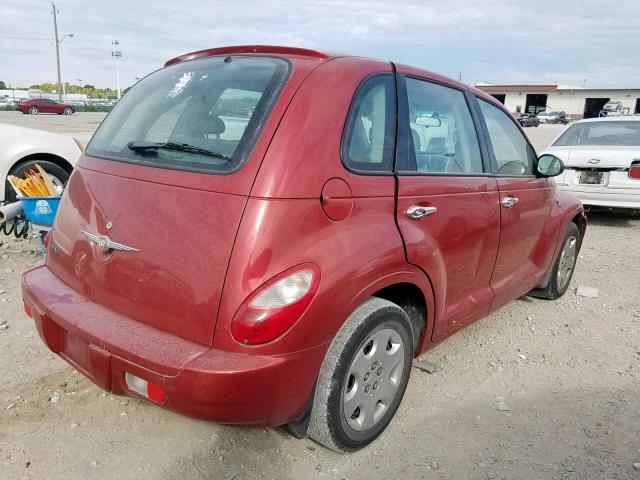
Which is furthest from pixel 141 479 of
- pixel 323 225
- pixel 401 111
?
pixel 401 111

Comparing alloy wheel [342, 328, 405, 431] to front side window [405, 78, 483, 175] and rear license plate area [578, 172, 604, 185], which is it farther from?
rear license plate area [578, 172, 604, 185]

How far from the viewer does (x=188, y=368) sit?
1.83 metres

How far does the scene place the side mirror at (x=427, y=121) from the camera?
267 cm

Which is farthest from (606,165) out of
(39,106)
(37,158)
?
(39,106)

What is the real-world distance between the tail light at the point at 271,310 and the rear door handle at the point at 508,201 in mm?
1783

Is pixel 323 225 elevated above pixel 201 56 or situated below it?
below

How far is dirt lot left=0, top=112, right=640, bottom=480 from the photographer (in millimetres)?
2338

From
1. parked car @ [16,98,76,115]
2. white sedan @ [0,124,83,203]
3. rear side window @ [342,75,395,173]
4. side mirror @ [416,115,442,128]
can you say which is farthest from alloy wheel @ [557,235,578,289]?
parked car @ [16,98,76,115]

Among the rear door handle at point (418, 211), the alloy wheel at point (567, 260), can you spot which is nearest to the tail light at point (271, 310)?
the rear door handle at point (418, 211)

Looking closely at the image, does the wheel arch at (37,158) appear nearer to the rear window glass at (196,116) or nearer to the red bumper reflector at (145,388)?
the rear window glass at (196,116)

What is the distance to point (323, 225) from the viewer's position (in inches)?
79.7

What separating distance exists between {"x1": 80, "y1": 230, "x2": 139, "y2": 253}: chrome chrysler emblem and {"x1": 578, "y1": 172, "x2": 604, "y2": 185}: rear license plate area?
6.99 metres

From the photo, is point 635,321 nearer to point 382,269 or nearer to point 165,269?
point 382,269

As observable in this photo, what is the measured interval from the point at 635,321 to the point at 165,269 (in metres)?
3.88
